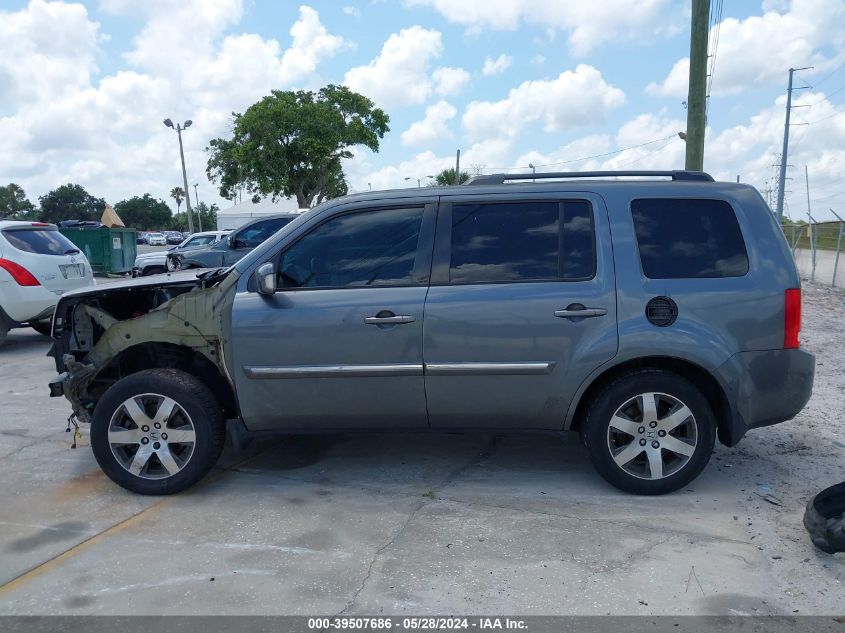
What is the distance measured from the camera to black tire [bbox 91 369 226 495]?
443 centimetres

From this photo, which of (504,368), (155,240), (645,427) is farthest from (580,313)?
(155,240)

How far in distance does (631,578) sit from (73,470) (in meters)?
3.82

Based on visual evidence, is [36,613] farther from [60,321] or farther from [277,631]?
[60,321]

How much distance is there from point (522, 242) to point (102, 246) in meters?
18.3

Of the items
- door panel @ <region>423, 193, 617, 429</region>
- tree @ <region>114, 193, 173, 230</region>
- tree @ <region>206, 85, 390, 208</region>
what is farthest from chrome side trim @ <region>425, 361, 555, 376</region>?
tree @ <region>114, 193, 173, 230</region>

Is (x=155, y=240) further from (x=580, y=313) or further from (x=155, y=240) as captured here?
(x=580, y=313)

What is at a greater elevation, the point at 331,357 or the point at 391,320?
the point at 391,320

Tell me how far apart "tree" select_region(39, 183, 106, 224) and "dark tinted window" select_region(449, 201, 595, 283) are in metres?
Result: 93.9

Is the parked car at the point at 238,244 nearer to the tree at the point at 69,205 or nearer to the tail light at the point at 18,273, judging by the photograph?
the tail light at the point at 18,273

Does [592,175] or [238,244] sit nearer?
[592,175]

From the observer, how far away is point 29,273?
934cm

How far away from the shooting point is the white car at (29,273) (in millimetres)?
9258

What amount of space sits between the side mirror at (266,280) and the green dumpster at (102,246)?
17290 millimetres

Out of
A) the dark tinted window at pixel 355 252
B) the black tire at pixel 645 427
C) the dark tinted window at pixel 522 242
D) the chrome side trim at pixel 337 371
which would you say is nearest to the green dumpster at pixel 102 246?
the dark tinted window at pixel 355 252
